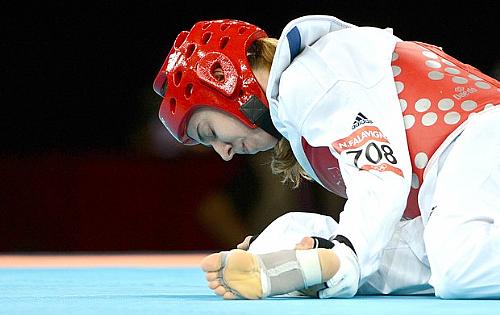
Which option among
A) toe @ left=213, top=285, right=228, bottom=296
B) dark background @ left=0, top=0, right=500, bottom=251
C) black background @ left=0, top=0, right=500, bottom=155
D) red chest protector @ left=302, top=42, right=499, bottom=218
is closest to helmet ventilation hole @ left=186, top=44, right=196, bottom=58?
red chest protector @ left=302, top=42, right=499, bottom=218

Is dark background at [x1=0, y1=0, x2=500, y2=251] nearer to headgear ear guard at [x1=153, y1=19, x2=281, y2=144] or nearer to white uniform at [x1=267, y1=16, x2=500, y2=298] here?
headgear ear guard at [x1=153, y1=19, x2=281, y2=144]

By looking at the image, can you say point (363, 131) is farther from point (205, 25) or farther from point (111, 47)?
point (111, 47)

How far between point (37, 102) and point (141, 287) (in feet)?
19.7

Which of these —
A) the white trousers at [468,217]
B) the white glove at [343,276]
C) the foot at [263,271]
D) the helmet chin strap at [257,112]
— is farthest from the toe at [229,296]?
the helmet chin strap at [257,112]

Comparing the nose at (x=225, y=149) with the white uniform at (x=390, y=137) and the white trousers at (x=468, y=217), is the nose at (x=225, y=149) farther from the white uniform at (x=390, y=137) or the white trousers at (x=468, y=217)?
the white trousers at (x=468, y=217)

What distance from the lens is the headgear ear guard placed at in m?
3.07

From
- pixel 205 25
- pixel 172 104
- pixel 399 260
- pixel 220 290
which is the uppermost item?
pixel 205 25

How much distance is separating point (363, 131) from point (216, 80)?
618mm

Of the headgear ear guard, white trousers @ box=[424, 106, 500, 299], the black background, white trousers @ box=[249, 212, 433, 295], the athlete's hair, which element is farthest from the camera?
the black background

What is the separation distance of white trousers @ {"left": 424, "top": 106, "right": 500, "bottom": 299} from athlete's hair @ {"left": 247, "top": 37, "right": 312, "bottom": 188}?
2.31ft

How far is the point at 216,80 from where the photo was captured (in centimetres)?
307

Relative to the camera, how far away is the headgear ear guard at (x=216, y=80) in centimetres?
307

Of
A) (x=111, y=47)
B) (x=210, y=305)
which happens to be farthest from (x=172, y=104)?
(x=111, y=47)

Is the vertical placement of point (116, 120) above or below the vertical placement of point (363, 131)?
below
